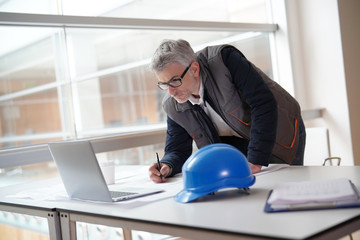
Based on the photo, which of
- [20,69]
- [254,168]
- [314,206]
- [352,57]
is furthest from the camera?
[352,57]

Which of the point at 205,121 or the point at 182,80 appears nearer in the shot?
the point at 182,80

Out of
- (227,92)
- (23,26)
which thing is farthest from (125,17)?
(227,92)

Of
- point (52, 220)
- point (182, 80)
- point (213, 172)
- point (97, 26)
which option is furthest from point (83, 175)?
point (97, 26)

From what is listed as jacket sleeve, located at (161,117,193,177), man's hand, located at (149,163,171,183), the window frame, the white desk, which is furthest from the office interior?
the white desk

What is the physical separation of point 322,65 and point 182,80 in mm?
2518

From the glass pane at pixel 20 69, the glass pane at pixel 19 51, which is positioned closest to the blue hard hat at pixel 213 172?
the glass pane at pixel 20 69

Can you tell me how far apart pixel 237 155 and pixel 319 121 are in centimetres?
297

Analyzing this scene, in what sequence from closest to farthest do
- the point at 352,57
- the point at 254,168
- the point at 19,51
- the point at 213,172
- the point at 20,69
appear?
1. the point at 213,172
2. the point at 254,168
3. the point at 19,51
4. the point at 20,69
5. the point at 352,57

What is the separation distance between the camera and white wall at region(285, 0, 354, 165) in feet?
12.7

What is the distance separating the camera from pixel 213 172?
1.30 meters

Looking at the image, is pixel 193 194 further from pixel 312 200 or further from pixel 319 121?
pixel 319 121

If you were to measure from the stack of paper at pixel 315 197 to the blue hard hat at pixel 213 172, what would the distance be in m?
0.14

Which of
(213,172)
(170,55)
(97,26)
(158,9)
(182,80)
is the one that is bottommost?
(213,172)

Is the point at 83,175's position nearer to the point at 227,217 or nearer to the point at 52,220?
the point at 52,220
